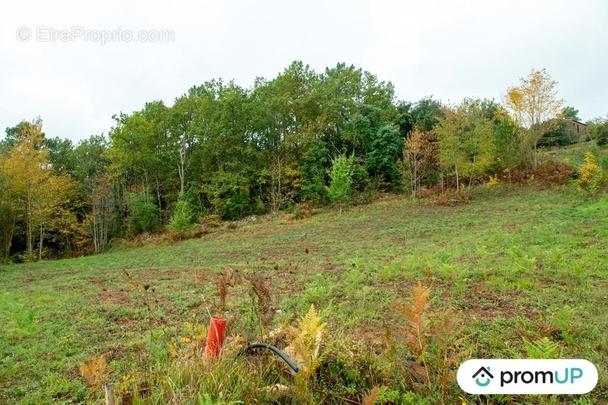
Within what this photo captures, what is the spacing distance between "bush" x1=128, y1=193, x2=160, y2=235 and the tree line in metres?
0.07

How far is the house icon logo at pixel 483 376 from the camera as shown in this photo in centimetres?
207

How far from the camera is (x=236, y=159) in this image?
26406mm

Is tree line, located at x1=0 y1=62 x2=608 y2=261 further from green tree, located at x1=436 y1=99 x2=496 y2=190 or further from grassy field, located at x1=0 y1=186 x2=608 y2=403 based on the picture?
grassy field, located at x1=0 y1=186 x2=608 y2=403

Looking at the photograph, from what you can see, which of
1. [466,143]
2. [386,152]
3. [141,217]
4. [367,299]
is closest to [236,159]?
[141,217]

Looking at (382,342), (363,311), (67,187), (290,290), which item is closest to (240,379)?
(382,342)

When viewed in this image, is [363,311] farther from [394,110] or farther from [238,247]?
[394,110]

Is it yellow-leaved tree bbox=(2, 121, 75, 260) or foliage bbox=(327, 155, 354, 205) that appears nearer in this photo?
yellow-leaved tree bbox=(2, 121, 75, 260)

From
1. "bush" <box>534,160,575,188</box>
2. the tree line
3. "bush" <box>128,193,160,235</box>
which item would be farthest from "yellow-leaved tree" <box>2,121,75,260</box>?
"bush" <box>534,160,575,188</box>

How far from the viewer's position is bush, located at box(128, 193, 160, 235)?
81.8 feet

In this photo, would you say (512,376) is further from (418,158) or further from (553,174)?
(418,158)

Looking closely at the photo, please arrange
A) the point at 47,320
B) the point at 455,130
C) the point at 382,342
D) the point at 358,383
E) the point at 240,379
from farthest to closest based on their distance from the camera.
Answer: the point at 455,130
the point at 47,320
the point at 382,342
the point at 358,383
the point at 240,379

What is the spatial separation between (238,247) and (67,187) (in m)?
17.7

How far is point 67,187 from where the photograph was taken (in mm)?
25156

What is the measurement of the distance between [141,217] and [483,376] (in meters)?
26.1
